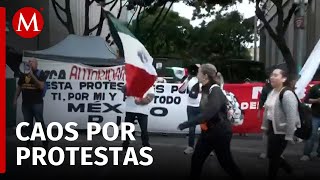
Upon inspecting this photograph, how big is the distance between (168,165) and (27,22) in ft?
37.1

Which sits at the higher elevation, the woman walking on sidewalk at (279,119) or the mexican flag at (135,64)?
the mexican flag at (135,64)

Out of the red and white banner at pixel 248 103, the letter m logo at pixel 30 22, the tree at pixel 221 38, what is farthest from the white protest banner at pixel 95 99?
the tree at pixel 221 38

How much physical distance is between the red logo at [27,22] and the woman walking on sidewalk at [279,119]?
11886 mm

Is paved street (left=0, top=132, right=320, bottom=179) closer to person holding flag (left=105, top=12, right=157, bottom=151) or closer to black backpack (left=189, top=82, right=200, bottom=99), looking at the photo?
black backpack (left=189, top=82, right=200, bottom=99)

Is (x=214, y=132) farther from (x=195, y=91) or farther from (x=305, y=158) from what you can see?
(x=305, y=158)

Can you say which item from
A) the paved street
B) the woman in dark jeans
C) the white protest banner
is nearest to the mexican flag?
the paved street

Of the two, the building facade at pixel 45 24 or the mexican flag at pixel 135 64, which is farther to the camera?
the building facade at pixel 45 24

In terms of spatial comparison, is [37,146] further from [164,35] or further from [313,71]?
[164,35]

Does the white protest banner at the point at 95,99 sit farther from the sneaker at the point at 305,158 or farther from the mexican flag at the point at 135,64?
the mexican flag at the point at 135,64

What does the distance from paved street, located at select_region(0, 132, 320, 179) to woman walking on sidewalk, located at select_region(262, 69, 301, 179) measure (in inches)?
50.7

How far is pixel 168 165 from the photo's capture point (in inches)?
372

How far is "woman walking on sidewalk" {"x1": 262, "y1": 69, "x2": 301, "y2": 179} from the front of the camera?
7.20 metres

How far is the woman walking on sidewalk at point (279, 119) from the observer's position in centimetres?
720

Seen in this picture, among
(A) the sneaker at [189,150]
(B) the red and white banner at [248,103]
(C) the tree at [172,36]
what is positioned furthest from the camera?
(C) the tree at [172,36]
